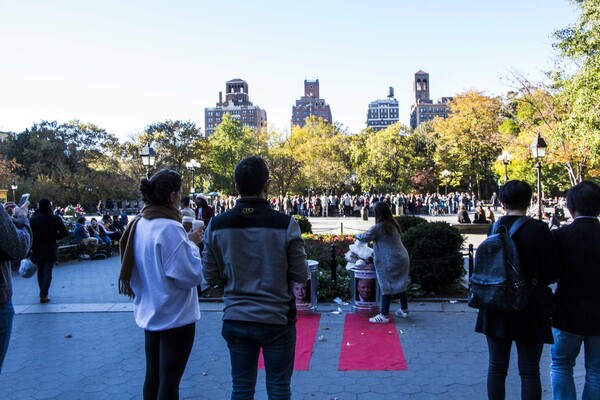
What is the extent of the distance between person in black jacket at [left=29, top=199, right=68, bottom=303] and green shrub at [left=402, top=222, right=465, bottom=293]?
6.21 meters

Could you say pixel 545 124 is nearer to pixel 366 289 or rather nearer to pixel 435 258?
pixel 435 258

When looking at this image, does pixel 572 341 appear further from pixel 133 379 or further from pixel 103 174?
pixel 103 174

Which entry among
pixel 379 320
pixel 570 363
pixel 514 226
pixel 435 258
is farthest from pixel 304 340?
pixel 514 226

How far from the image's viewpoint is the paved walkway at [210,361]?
4.43 metres

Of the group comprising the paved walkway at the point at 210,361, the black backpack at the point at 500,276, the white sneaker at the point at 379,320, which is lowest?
the paved walkway at the point at 210,361

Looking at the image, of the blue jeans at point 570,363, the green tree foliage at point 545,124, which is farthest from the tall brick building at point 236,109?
the blue jeans at point 570,363

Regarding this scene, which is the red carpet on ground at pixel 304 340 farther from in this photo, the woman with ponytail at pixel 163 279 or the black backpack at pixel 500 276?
the black backpack at pixel 500 276

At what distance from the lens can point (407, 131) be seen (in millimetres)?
47625

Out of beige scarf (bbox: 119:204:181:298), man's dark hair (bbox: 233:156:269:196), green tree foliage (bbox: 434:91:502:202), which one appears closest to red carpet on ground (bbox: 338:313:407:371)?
beige scarf (bbox: 119:204:181:298)

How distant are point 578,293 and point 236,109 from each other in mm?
169370

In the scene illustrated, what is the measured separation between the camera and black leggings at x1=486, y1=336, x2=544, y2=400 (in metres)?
3.12

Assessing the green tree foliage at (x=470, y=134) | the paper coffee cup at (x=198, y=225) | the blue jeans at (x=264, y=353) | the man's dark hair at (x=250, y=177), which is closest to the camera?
the blue jeans at (x=264, y=353)

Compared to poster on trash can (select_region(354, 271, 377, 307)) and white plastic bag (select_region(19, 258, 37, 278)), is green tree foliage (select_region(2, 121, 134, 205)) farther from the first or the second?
white plastic bag (select_region(19, 258, 37, 278))

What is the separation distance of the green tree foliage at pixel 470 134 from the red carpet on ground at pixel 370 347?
121 feet
